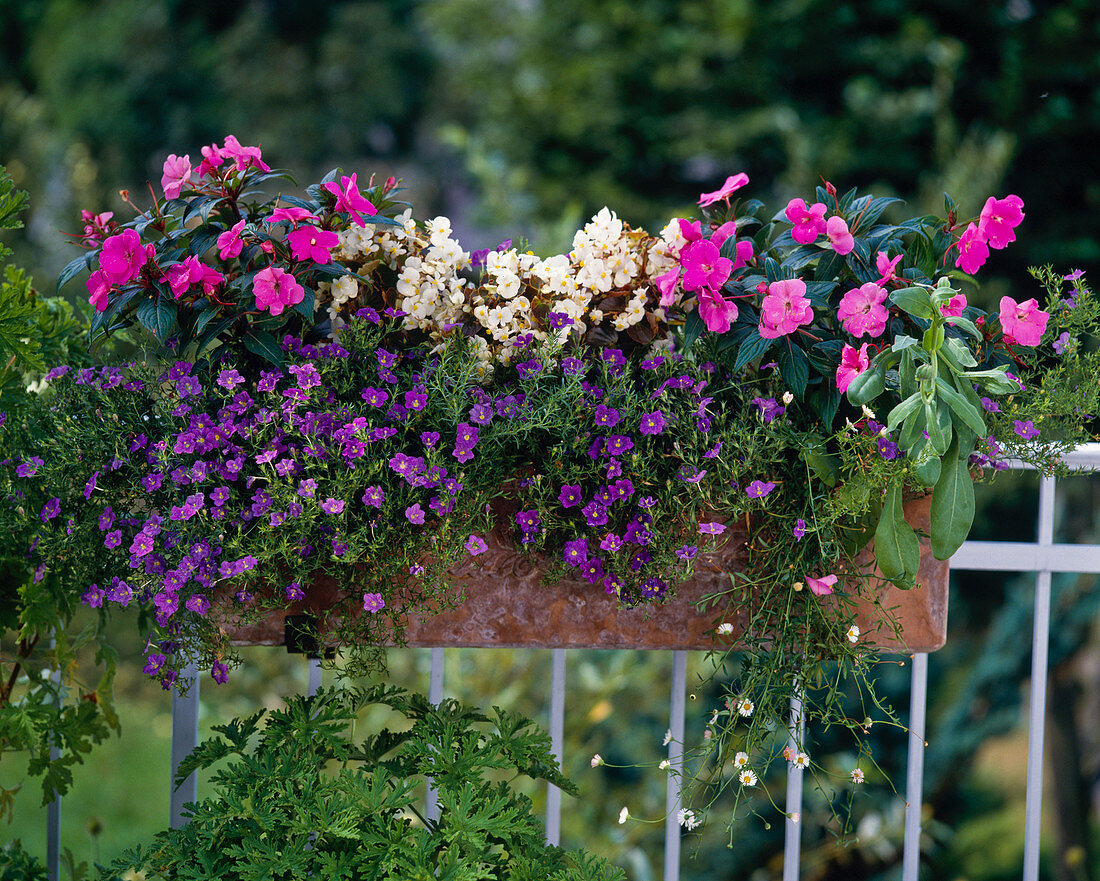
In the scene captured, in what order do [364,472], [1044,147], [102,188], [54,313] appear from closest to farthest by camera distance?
1. [364,472]
2. [54,313]
3. [1044,147]
4. [102,188]

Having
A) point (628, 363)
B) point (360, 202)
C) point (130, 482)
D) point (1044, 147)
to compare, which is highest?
point (1044, 147)

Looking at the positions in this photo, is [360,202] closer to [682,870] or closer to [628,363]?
[628,363]

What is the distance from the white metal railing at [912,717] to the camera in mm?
1479

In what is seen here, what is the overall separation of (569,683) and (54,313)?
1716mm

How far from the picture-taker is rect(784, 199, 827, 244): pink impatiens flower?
49.3 inches

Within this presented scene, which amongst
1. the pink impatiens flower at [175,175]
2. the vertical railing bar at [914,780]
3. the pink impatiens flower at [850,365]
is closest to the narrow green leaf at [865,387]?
the pink impatiens flower at [850,365]

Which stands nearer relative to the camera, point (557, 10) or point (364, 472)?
point (364, 472)

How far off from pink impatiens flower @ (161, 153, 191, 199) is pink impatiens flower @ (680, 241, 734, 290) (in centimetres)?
76

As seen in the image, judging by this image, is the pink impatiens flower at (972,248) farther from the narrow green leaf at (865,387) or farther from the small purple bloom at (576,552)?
the small purple bloom at (576,552)

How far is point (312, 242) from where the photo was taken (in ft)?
3.94

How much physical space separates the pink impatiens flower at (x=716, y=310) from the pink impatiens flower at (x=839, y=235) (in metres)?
0.17

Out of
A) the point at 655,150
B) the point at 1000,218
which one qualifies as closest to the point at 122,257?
the point at 1000,218

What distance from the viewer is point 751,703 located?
1.30 meters

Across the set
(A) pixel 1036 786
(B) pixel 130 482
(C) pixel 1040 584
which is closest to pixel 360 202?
(B) pixel 130 482
